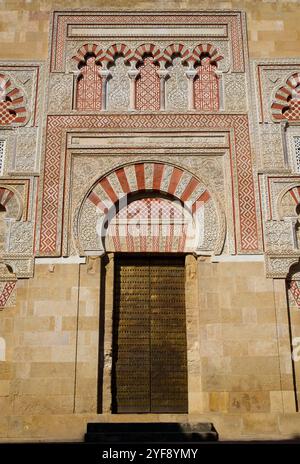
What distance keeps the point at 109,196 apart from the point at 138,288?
44.0 inches

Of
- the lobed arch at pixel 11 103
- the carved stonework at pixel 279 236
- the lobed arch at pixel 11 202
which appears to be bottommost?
the carved stonework at pixel 279 236

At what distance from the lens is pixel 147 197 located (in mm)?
6258

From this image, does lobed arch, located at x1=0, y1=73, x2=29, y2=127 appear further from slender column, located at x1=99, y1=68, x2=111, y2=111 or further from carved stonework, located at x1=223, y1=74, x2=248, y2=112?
carved stonework, located at x1=223, y1=74, x2=248, y2=112

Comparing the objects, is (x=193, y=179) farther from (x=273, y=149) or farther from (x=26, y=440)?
(x=26, y=440)

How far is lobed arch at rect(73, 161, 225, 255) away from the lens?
5.98m

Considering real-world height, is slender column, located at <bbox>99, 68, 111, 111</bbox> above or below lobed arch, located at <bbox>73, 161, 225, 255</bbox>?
above

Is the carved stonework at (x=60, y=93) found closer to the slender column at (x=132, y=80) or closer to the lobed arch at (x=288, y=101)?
the slender column at (x=132, y=80)

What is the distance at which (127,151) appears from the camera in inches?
249

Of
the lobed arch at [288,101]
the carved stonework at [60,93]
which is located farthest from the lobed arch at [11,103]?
the lobed arch at [288,101]

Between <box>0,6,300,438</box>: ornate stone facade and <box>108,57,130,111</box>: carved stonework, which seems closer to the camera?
<box>0,6,300,438</box>: ornate stone facade

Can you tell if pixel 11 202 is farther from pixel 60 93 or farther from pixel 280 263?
pixel 280 263

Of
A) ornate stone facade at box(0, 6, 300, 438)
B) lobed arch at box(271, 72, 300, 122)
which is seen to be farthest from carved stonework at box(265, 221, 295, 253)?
lobed arch at box(271, 72, 300, 122)

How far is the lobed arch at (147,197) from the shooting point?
235 inches

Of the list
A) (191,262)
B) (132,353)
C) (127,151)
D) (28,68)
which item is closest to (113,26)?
(28,68)
